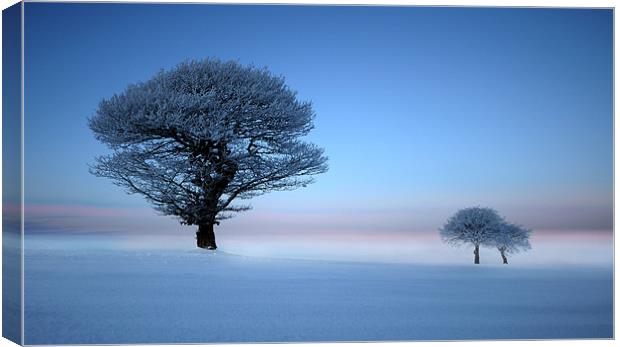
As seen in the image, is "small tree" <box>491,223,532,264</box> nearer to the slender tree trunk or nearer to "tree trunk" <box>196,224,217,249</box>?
the slender tree trunk

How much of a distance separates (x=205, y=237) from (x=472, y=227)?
378 centimetres

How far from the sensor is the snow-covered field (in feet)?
29.9

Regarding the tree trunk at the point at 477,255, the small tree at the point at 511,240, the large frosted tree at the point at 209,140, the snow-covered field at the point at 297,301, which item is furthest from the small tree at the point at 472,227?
the large frosted tree at the point at 209,140

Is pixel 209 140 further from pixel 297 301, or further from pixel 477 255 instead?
pixel 477 255

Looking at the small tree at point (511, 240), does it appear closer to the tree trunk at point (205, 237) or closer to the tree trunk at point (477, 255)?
the tree trunk at point (477, 255)

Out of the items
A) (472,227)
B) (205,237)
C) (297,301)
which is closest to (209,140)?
(205,237)

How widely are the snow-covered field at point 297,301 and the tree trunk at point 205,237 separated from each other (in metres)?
0.59

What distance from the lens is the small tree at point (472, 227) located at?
992 cm

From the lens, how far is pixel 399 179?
33.5 ft

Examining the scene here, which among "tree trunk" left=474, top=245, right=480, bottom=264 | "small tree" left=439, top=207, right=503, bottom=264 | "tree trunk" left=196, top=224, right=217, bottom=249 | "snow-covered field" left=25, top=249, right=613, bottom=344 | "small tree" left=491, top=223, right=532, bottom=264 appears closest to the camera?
"snow-covered field" left=25, top=249, right=613, bottom=344

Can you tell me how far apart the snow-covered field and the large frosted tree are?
50.7 inches

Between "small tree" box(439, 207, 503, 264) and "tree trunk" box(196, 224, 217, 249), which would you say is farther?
"tree trunk" box(196, 224, 217, 249)

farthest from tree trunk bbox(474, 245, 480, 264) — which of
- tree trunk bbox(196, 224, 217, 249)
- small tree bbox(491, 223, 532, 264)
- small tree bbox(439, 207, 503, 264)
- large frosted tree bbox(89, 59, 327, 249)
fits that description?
tree trunk bbox(196, 224, 217, 249)

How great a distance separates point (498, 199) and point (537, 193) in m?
0.51
